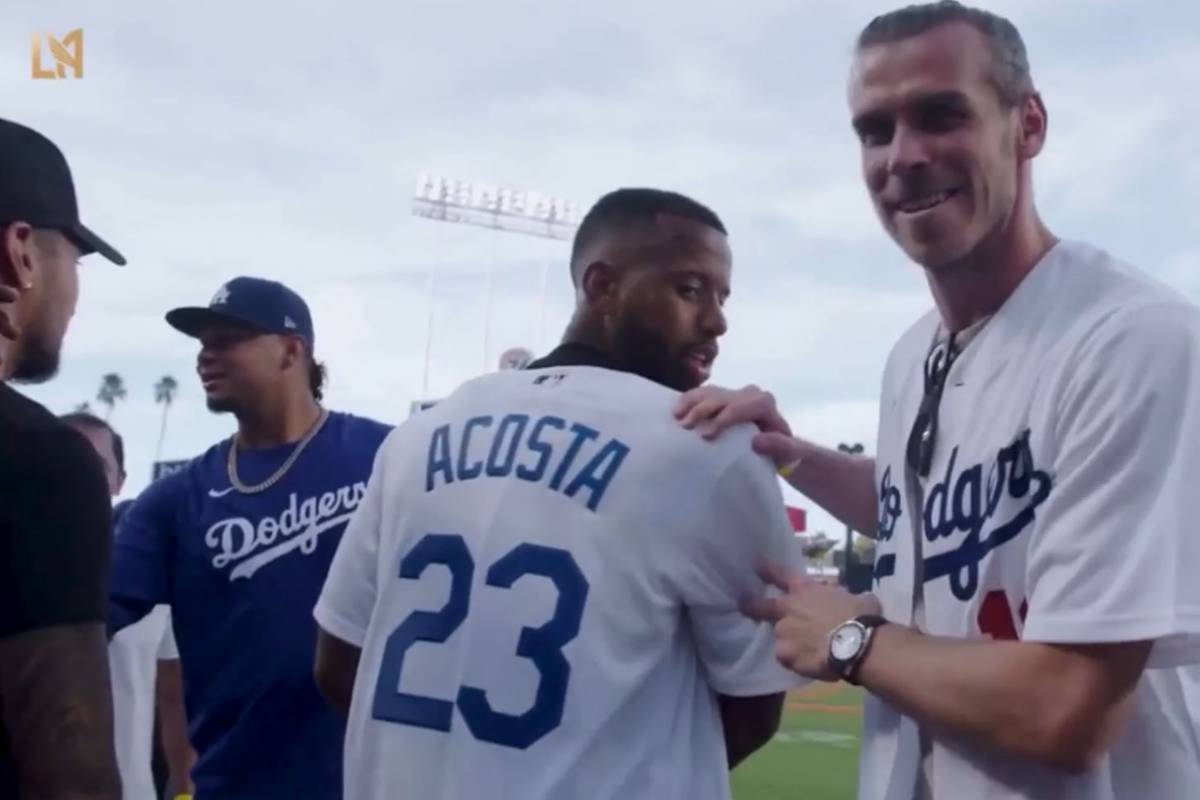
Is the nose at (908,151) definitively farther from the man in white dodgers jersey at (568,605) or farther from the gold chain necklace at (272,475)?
the gold chain necklace at (272,475)

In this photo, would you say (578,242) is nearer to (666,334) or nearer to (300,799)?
(666,334)

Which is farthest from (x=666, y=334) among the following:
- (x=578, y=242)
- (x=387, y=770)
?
Answer: (x=387, y=770)

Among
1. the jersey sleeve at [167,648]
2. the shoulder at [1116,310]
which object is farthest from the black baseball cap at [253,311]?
the shoulder at [1116,310]

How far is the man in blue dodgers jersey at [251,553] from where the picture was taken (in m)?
3.69

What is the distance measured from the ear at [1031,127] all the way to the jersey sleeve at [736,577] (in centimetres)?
71

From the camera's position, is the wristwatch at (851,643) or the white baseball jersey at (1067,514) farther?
the wristwatch at (851,643)

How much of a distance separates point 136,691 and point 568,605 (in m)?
4.20

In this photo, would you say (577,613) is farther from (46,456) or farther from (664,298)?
(46,456)

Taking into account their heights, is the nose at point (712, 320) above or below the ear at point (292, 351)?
above

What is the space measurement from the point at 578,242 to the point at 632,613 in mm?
946

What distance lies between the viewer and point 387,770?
230 centimetres

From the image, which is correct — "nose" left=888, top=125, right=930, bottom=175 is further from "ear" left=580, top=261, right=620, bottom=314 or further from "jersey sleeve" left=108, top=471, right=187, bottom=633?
"jersey sleeve" left=108, top=471, right=187, bottom=633

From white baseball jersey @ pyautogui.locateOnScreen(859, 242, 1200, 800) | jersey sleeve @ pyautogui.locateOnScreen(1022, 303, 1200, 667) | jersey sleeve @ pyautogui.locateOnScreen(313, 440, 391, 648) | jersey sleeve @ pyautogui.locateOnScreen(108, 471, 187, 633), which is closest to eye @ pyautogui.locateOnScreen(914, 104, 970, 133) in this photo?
white baseball jersey @ pyautogui.locateOnScreen(859, 242, 1200, 800)

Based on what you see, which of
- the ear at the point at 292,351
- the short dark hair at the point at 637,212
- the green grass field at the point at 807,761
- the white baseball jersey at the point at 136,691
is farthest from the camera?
the green grass field at the point at 807,761
